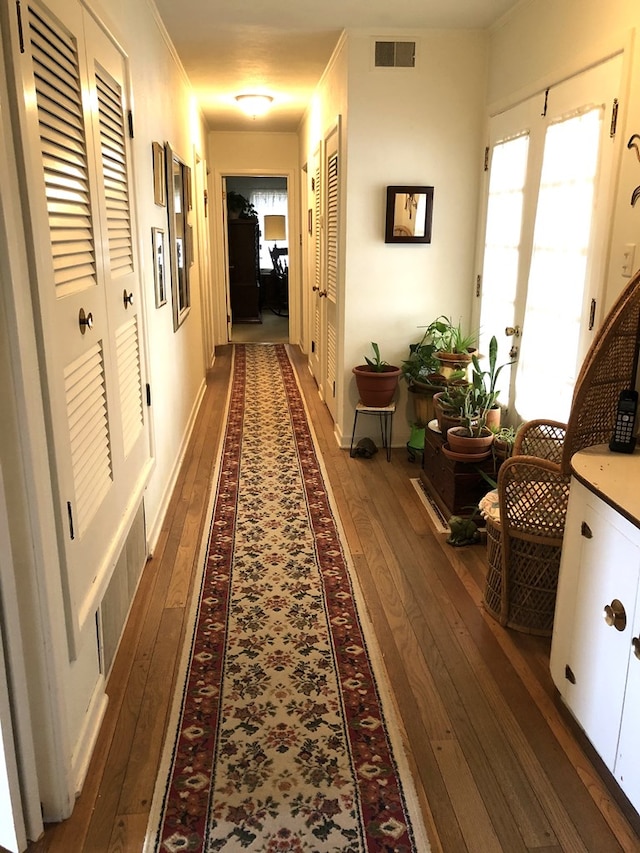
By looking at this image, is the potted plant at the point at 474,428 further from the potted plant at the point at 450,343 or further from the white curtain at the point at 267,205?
the white curtain at the point at 267,205

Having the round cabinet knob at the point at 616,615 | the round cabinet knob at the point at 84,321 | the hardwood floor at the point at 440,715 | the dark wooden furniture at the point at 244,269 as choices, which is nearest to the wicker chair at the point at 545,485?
the hardwood floor at the point at 440,715

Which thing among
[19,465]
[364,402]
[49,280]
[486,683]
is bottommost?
[486,683]

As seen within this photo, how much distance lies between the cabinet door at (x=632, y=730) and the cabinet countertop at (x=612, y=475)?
0.77ft

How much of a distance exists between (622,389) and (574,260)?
83 cm

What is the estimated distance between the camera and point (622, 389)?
2.13 meters

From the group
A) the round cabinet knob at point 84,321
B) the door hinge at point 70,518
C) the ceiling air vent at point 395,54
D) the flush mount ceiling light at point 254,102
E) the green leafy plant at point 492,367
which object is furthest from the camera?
the flush mount ceiling light at point 254,102

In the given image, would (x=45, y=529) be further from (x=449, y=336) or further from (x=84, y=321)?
(x=449, y=336)

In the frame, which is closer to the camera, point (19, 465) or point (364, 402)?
point (19, 465)

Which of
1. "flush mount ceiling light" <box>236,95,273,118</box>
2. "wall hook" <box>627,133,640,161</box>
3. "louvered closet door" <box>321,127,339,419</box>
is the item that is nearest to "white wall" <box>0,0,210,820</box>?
"louvered closet door" <box>321,127,339,419</box>

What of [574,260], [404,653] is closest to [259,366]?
[574,260]

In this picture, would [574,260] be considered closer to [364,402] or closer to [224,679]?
[364,402]

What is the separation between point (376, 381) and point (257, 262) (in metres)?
6.25

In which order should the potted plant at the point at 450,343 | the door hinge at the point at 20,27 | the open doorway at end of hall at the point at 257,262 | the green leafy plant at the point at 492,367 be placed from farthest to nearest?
the open doorway at end of hall at the point at 257,262
the potted plant at the point at 450,343
the green leafy plant at the point at 492,367
the door hinge at the point at 20,27

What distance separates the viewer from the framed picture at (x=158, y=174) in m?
3.29
